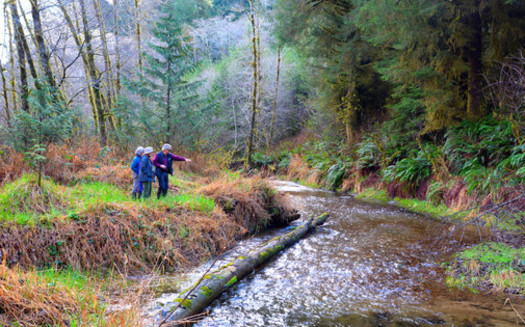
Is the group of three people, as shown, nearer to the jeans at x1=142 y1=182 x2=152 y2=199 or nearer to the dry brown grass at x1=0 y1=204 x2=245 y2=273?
the jeans at x1=142 y1=182 x2=152 y2=199

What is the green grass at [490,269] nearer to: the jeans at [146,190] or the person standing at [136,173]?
the jeans at [146,190]

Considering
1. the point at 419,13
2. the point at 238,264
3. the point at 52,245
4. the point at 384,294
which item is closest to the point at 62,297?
the point at 52,245

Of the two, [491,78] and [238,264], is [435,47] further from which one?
[238,264]

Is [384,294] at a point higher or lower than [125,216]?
lower

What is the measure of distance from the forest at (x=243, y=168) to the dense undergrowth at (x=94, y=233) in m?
0.03

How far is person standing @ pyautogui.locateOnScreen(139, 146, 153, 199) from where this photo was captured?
6895mm

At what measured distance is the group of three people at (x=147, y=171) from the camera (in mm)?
6910

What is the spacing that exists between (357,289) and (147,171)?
484 centimetres

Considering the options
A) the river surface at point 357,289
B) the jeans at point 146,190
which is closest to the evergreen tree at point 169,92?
the jeans at point 146,190

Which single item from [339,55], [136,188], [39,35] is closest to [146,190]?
[136,188]

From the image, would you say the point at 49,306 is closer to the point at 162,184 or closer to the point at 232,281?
the point at 232,281

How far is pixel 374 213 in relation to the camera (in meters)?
9.41

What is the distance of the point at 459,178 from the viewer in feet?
28.8

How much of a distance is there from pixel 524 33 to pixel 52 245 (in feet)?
37.1
